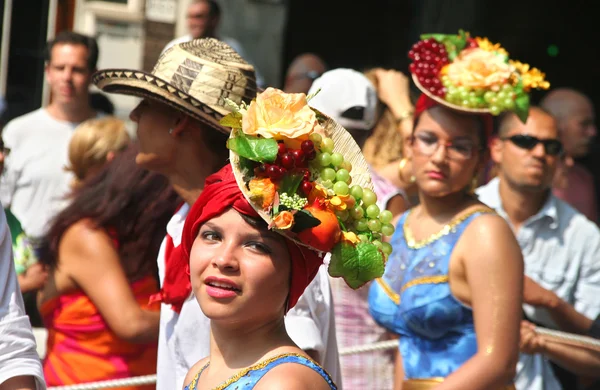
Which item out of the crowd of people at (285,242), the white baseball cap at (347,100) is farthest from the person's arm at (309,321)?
the white baseball cap at (347,100)

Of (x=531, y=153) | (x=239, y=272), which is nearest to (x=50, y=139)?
(x=531, y=153)

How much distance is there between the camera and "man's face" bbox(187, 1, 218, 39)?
303 inches

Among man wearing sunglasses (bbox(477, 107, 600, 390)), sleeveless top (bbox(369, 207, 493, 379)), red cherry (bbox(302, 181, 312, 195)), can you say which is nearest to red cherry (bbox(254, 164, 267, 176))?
red cherry (bbox(302, 181, 312, 195))

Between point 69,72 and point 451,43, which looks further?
point 69,72

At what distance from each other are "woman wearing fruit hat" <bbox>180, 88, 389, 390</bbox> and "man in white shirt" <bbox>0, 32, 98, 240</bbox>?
12.1 feet

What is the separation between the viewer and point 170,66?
3.63 metres

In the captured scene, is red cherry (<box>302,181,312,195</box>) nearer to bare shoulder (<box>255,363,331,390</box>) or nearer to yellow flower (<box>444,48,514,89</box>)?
bare shoulder (<box>255,363,331,390</box>)

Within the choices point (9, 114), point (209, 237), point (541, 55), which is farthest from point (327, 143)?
point (541, 55)

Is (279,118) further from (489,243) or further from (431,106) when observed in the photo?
(431,106)

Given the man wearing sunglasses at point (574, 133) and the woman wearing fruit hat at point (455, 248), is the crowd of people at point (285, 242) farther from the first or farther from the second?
the man wearing sunglasses at point (574, 133)

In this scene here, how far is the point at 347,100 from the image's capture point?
522 centimetres

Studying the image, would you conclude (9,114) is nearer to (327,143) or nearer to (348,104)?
(348,104)

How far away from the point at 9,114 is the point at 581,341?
19.4 feet

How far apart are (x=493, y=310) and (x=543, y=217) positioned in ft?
6.52
